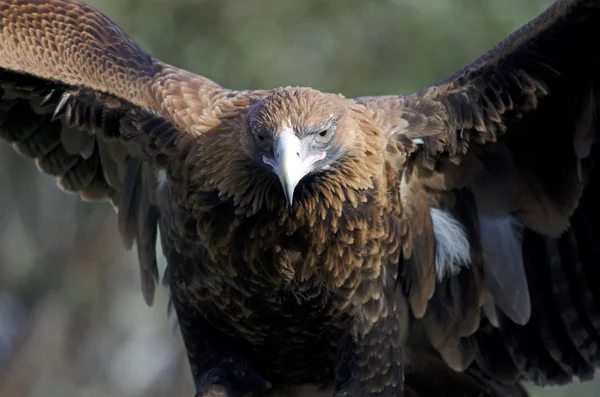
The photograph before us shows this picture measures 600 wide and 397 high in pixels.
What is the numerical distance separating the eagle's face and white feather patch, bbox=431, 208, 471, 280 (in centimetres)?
98

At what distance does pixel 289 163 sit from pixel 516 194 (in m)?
1.76

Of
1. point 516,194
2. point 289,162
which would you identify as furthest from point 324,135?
point 516,194

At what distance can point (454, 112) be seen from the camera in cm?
621

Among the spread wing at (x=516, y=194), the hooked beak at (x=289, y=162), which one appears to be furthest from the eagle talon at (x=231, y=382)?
the hooked beak at (x=289, y=162)

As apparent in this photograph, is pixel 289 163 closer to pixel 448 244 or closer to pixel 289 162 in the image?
pixel 289 162

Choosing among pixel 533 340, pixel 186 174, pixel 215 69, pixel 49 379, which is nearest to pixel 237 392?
pixel 186 174

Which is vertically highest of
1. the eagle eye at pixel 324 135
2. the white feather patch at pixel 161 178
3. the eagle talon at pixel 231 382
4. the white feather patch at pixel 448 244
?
the eagle eye at pixel 324 135

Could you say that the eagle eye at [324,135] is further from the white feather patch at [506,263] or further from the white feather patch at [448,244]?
the white feather patch at [506,263]

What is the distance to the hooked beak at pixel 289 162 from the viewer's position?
5363mm

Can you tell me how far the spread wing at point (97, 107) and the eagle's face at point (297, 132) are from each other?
1.91ft

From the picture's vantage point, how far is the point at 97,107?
263 inches

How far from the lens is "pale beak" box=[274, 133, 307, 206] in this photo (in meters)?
5.36

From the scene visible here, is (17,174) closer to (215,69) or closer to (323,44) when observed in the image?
(215,69)

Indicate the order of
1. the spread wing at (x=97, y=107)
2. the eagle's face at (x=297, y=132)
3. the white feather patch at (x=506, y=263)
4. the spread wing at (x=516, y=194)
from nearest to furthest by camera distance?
the eagle's face at (x=297, y=132), the spread wing at (x=516, y=194), the spread wing at (x=97, y=107), the white feather patch at (x=506, y=263)
